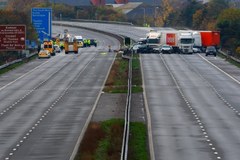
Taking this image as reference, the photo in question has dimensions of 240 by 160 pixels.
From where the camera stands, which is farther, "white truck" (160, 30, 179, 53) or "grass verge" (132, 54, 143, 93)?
"white truck" (160, 30, 179, 53)

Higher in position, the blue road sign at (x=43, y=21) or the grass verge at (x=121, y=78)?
the blue road sign at (x=43, y=21)

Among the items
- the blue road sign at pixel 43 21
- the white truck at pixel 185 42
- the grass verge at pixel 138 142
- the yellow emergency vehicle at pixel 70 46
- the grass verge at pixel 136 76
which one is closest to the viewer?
the grass verge at pixel 138 142

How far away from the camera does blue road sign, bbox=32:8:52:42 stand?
12338 cm

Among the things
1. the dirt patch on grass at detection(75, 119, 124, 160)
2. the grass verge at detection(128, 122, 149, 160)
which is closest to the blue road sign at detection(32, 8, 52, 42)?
the dirt patch on grass at detection(75, 119, 124, 160)

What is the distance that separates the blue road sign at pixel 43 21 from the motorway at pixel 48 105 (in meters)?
14.3

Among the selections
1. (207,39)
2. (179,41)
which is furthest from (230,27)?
(179,41)

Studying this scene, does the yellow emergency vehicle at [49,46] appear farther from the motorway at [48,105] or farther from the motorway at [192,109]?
the motorway at [192,109]

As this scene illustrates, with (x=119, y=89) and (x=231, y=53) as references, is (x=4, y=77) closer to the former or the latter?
(x=119, y=89)

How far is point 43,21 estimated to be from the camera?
410 feet

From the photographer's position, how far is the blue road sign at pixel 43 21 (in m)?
123

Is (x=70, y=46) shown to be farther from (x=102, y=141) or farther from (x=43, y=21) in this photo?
(x=102, y=141)

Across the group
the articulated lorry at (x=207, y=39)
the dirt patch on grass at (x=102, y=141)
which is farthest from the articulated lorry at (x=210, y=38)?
the dirt patch on grass at (x=102, y=141)

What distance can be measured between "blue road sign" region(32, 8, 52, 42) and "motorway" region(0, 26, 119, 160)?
1431cm

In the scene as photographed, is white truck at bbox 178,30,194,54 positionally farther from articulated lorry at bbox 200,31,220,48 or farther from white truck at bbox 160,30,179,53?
articulated lorry at bbox 200,31,220,48
